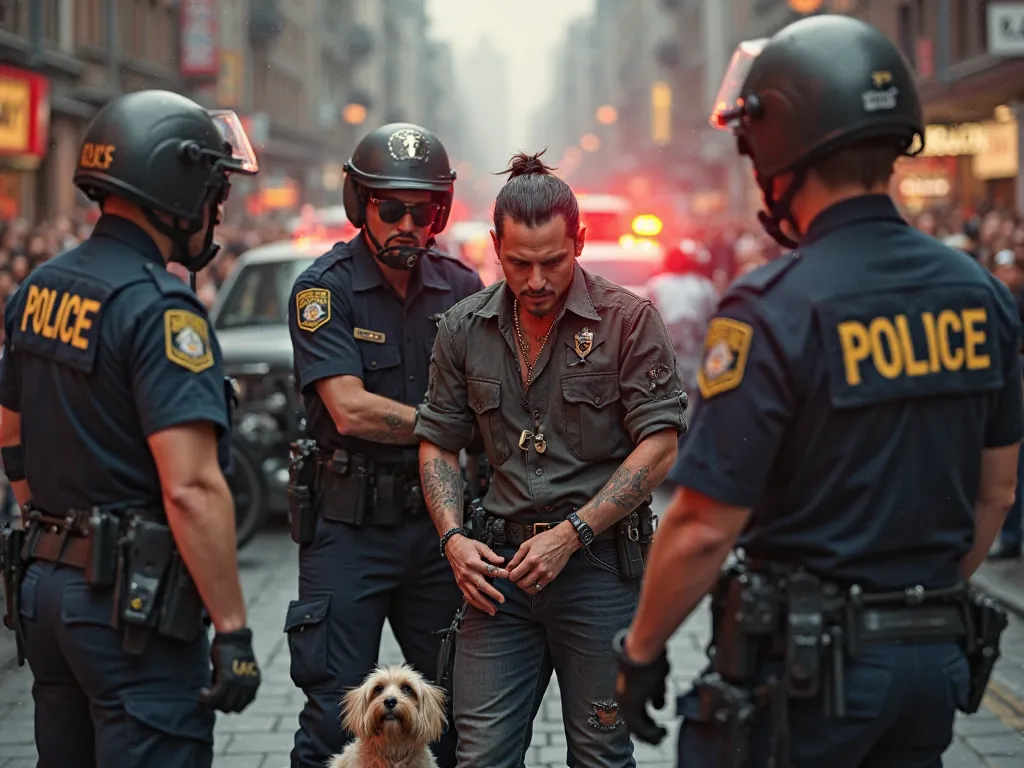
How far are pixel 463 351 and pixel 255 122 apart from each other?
3513cm

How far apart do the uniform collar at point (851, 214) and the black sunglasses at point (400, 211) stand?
205 cm

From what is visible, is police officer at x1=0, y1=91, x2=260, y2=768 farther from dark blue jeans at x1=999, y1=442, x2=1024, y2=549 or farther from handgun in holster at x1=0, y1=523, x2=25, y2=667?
dark blue jeans at x1=999, y1=442, x2=1024, y2=549

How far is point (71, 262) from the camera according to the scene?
363cm

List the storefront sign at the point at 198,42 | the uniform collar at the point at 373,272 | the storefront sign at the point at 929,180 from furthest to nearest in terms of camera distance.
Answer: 1. the storefront sign at the point at 198,42
2. the storefront sign at the point at 929,180
3. the uniform collar at the point at 373,272

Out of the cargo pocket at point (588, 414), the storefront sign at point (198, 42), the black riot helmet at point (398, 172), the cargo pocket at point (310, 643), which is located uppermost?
the storefront sign at point (198, 42)

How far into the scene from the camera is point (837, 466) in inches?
115

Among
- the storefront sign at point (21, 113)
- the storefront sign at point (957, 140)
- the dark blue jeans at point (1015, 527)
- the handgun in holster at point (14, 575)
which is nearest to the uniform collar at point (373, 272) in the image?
the handgun in holster at point (14, 575)

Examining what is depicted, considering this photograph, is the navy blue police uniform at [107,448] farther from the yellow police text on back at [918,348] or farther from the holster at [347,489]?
the yellow police text on back at [918,348]

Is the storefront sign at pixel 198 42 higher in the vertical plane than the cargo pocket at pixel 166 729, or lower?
higher

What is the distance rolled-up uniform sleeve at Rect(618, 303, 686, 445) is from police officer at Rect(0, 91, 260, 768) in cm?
106

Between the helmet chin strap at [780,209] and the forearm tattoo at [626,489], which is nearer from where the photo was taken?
the helmet chin strap at [780,209]

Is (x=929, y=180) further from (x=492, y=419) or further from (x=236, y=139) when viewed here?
(x=492, y=419)

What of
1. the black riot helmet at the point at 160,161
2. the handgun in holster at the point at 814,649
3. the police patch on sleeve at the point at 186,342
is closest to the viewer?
the handgun in holster at the point at 814,649

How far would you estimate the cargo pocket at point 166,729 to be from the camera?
11.3 ft
